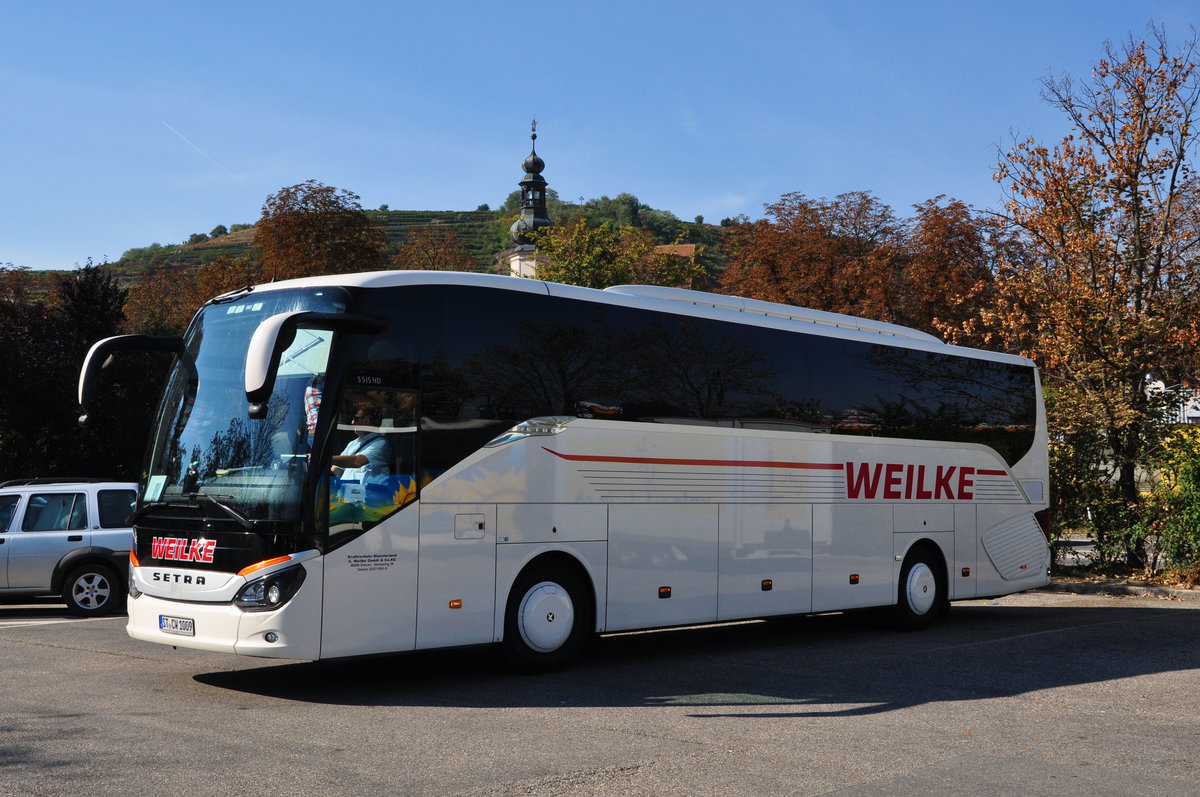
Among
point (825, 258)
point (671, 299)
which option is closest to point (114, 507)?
point (671, 299)

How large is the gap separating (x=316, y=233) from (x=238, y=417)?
39155 millimetres

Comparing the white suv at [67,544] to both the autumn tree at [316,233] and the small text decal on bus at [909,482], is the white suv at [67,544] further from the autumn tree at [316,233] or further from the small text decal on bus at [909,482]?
the autumn tree at [316,233]

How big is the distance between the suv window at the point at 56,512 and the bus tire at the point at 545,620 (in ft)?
29.5

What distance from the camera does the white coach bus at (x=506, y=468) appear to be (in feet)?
29.3

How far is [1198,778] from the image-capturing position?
22.6ft

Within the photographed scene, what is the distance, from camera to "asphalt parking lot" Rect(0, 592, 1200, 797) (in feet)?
21.7

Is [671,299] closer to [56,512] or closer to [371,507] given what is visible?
[371,507]

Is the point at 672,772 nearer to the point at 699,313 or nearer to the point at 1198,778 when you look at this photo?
the point at 1198,778

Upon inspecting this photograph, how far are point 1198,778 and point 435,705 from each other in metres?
5.34

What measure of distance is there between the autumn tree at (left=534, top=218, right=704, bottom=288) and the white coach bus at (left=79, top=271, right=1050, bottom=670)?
35791 millimetres

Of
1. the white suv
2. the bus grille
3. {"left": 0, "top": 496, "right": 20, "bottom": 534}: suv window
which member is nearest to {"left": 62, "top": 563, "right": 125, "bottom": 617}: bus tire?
the white suv

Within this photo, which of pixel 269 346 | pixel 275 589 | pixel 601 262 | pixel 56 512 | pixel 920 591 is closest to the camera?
pixel 269 346

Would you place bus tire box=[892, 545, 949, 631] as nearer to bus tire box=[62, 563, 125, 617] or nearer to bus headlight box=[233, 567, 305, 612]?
bus headlight box=[233, 567, 305, 612]

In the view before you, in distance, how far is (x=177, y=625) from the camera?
9188 mm
